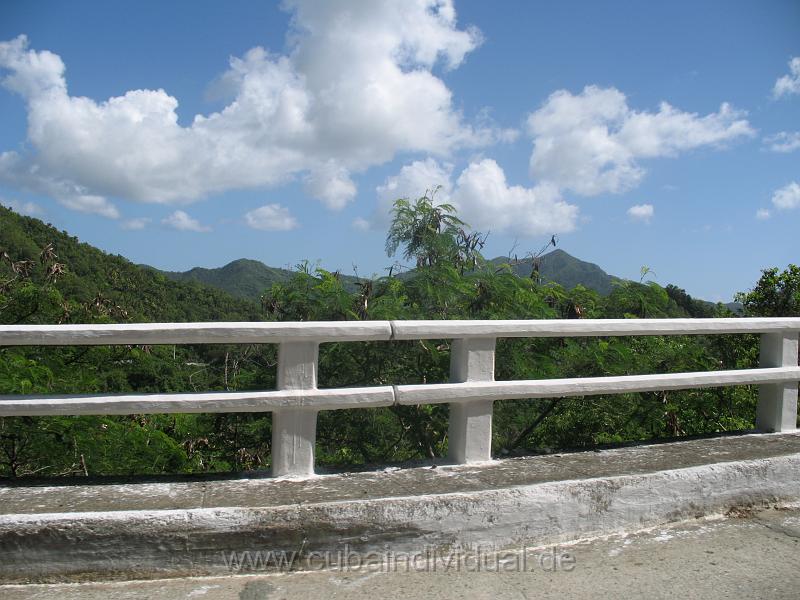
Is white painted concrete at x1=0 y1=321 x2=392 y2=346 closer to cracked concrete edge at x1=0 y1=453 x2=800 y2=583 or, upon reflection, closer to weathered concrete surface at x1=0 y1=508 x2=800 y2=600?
cracked concrete edge at x1=0 y1=453 x2=800 y2=583

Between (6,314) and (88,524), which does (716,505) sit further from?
(6,314)

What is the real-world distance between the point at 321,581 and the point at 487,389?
1350 mm

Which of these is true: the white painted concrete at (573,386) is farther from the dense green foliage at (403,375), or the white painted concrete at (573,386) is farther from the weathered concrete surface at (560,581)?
the weathered concrete surface at (560,581)

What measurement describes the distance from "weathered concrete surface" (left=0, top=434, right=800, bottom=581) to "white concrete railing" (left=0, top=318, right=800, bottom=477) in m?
0.27

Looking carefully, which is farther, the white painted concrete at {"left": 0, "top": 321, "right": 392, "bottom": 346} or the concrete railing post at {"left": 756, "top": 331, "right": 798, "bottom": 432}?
the concrete railing post at {"left": 756, "top": 331, "right": 798, "bottom": 432}

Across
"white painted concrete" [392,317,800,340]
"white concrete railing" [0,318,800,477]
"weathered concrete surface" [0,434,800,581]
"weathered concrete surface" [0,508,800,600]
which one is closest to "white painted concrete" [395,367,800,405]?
"white concrete railing" [0,318,800,477]

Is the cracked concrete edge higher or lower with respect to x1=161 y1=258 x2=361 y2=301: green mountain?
lower

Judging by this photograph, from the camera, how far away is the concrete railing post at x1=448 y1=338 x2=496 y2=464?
3.93 meters

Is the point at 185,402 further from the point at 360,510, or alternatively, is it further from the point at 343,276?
the point at 343,276

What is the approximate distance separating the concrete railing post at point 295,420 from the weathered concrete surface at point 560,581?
618 mm

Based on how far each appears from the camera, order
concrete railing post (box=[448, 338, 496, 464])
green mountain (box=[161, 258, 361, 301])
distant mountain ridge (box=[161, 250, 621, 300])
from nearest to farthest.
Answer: concrete railing post (box=[448, 338, 496, 464]), distant mountain ridge (box=[161, 250, 621, 300]), green mountain (box=[161, 258, 361, 301])

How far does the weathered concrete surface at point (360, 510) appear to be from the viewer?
10.5ft

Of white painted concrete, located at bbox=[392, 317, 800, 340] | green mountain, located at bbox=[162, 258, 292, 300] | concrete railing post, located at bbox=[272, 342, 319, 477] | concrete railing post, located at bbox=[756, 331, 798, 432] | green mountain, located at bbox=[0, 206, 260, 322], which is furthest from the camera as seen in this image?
green mountain, located at bbox=[162, 258, 292, 300]

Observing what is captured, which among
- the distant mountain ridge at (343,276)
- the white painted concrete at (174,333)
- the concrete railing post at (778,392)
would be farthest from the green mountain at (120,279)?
the concrete railing post at (778,392)
